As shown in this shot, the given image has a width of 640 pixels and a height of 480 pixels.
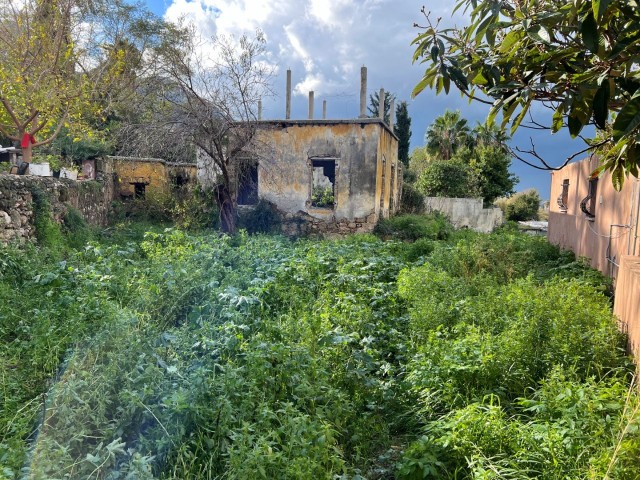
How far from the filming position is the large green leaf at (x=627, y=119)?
1.96 meters

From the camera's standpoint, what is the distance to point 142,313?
4.78 m

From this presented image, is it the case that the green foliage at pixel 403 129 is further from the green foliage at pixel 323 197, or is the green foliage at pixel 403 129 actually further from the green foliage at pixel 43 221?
the green foliage at pixel 43 221

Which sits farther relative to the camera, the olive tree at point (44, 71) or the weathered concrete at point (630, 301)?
the olive tree at point (44, 71)

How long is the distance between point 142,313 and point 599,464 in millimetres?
4116

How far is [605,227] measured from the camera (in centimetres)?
697

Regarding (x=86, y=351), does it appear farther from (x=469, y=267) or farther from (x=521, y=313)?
(x=469, y=267)

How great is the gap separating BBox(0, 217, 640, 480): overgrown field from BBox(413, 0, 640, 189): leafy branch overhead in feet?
5.46

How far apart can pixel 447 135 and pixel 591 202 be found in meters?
21.5

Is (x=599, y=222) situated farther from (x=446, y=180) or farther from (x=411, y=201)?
(x=446, y=180)

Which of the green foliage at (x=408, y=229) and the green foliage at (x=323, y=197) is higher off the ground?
the green foliage at (x=323, y=197)

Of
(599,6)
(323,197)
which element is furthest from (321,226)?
(599,6)

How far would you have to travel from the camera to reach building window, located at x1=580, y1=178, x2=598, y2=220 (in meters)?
7.99

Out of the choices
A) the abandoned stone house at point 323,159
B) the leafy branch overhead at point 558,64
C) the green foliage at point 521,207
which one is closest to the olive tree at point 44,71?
the abandoned stone house at point 323,159

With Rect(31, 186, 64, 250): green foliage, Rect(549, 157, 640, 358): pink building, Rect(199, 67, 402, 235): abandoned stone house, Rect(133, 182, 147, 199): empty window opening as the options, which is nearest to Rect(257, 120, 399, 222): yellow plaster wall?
Rect(199, 67, 402, 235): abandoned stone house
